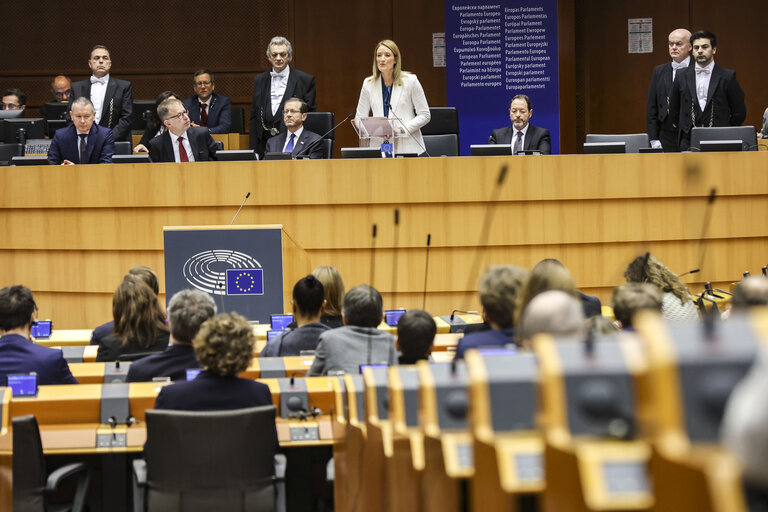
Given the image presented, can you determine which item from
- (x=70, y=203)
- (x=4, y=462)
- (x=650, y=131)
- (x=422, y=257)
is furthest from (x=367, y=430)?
(x=650, y=131)

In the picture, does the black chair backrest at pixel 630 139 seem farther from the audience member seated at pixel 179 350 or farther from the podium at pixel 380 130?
the audience member seated at pixel 179 350

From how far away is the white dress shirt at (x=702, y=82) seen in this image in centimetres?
751

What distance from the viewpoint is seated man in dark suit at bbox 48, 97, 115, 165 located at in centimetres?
707

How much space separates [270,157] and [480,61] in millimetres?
4516

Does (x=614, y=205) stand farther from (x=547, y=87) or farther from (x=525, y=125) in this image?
(x=547, y=87)

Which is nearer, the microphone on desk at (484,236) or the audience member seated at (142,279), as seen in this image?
the audience member seated at (142,279)

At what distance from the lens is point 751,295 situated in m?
2.49

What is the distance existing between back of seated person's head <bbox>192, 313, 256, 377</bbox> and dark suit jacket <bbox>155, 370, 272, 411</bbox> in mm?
39

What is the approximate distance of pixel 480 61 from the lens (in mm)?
10406

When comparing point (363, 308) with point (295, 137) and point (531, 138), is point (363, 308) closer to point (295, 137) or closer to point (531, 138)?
point (295, 137)

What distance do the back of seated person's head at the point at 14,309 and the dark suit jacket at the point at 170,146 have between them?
123 inches

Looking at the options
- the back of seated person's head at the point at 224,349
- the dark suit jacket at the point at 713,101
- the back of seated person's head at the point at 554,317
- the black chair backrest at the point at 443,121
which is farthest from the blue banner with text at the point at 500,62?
the back of seated person's head at the point at 554,317

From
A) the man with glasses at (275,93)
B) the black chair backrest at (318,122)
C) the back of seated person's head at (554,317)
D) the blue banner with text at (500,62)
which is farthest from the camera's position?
the blue banner with text at (500,62)

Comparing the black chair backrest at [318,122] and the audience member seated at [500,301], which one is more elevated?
the black chair backrest at [318,122]
